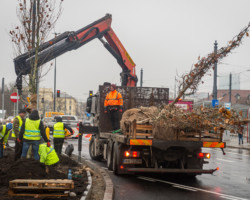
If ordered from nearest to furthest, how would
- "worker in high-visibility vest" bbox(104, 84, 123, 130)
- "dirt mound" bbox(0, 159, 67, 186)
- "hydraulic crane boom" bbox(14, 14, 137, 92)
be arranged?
1. "dirt mound" bbox(0, 159, 67, 186)
2. "worker in high-visibility vest" bbox(104, 84, 123, 130)
3. "hydraulic crane boom" bbox(14, 14, 137, 92)

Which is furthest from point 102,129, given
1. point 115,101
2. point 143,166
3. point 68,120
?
point 68,120

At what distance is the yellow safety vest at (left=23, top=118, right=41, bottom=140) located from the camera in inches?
387

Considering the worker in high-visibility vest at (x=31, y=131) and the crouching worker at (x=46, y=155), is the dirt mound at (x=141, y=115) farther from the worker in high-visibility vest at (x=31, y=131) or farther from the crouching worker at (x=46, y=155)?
the worker in high-visibility vest at (x=31, y=131)

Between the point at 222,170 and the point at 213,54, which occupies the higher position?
the point at 213,54

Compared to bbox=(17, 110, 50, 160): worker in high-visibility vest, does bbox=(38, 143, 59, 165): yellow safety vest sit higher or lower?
lower

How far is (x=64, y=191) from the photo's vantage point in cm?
648

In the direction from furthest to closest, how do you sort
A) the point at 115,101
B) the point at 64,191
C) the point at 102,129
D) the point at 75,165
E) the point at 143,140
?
the point at 102,129
the point at 115,101
the point at 75,165
the point at 143,140
the point at 64,191

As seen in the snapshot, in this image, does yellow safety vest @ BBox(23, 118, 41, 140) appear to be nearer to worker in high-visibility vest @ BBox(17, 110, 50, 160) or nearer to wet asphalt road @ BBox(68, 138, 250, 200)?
worker in high-visibility vest @ BBox(17, 110, 50, 160)

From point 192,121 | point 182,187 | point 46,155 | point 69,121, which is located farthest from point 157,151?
point 69,121

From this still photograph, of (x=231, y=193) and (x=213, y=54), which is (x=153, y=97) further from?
(x=231, y=193)

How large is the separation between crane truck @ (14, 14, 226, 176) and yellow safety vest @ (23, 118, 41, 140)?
2059mm

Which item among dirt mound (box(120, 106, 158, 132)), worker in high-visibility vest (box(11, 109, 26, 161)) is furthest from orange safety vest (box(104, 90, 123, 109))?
worker in high-visibility vest (box(11, 109, 26, 161))

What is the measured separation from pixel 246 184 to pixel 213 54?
334cm

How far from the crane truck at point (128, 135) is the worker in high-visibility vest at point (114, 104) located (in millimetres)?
477
